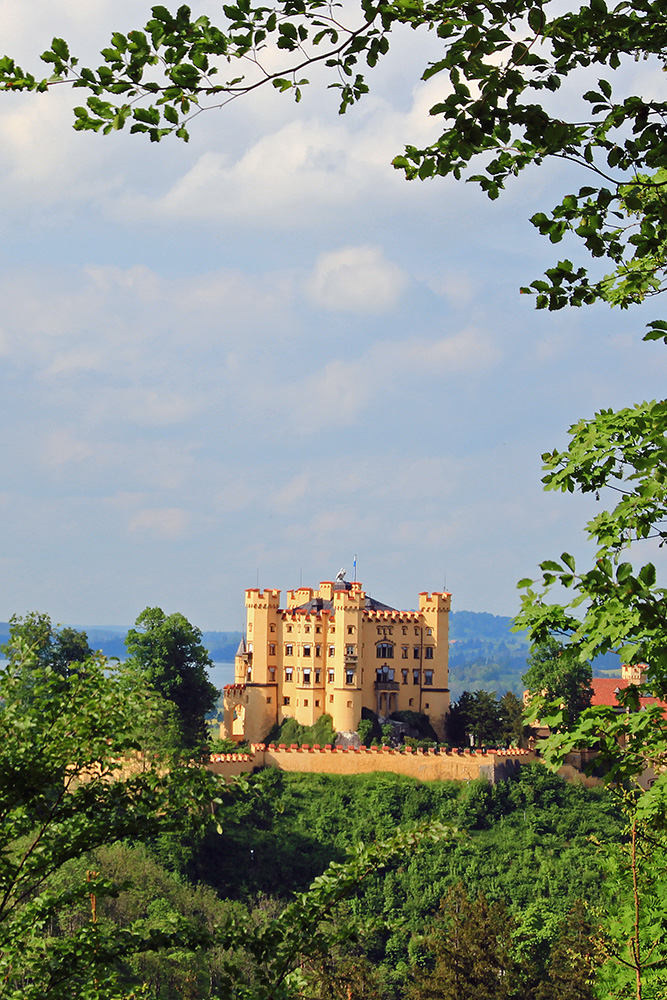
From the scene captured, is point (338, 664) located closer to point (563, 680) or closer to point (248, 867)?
point (563, 680)

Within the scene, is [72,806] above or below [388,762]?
above

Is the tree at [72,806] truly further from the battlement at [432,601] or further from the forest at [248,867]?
the battlement at [432,601]

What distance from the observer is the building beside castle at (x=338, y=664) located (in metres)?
66.0

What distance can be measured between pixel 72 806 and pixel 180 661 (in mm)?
51515

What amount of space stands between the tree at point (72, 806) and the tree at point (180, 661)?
160 ft

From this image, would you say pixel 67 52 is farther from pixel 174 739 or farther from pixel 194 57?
pixel 174 739

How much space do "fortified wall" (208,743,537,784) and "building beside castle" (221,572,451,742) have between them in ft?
8.08

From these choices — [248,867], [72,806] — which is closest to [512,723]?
[248,867]

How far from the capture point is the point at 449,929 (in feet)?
144

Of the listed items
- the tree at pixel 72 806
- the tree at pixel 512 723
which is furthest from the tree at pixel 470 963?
the tree at pixel 72 806

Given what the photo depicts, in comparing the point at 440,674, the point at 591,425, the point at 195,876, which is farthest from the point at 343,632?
the point at 591,425

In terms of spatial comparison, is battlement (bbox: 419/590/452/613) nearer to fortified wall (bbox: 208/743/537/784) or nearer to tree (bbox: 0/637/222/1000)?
fortified wall (bbox: 208/743/537/784)

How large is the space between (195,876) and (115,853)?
477 centimetres

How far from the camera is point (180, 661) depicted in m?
63.5
